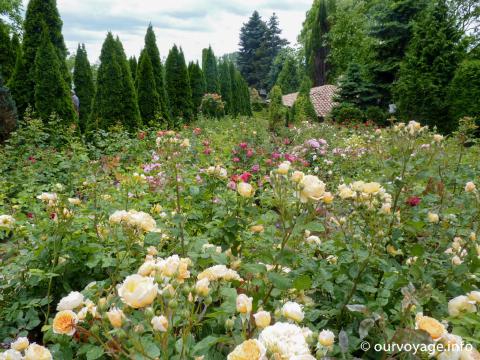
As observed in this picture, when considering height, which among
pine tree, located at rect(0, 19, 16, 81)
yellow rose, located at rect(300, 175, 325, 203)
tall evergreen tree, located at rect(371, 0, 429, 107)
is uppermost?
tall evergreen tree, located at rect(371, 0, 429, 107)

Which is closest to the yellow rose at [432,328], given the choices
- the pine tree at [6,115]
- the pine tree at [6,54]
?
the pine tree at [6,115]

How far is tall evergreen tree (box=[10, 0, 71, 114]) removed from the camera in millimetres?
8133

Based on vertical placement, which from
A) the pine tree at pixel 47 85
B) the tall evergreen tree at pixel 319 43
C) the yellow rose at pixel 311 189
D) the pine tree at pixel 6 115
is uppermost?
the tall evergreen tree at pixel 319 43

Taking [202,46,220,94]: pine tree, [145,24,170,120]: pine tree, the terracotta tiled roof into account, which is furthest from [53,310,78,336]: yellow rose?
the terracotta tiled roof

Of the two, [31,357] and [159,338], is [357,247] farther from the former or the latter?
[31,357]

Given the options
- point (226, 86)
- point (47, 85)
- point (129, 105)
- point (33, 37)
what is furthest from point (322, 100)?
point (47, 85)

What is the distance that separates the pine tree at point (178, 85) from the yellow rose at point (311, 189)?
1244 centimetres

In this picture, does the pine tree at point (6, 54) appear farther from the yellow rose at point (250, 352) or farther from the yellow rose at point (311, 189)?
the yellow rose at point (250, 352)

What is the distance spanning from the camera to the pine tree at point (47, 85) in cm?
766

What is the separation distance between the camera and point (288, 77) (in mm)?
31969

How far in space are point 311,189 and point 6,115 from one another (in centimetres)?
735

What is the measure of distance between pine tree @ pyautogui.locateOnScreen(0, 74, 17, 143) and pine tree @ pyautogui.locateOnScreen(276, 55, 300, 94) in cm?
2649

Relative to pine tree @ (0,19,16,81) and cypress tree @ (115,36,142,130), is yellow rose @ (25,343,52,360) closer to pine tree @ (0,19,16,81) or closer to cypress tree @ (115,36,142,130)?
cypress tree @ (115,36,142,130)

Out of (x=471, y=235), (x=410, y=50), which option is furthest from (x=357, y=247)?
(x=410, y=50)
